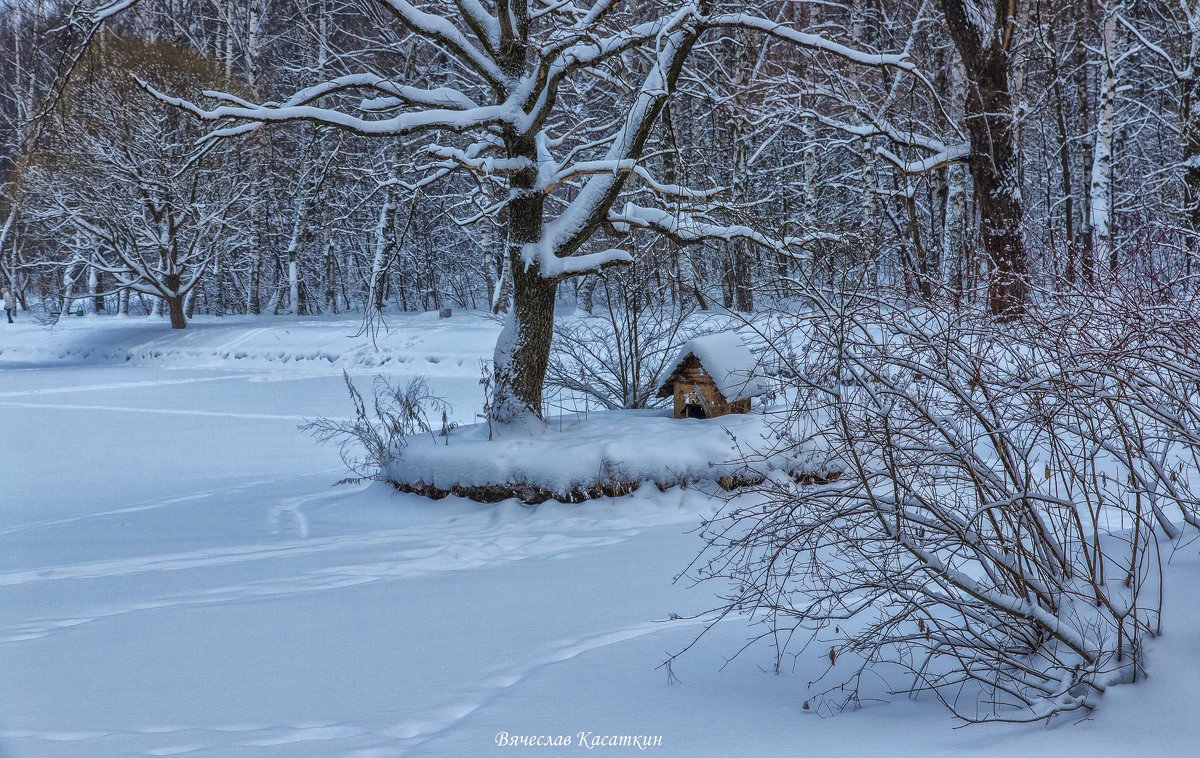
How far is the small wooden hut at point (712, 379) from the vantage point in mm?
7867

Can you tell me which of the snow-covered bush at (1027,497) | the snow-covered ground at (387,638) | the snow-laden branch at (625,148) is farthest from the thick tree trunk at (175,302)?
the snow-covered bush at (1027,497)

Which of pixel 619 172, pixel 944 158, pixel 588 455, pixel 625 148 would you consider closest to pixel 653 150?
pixel 944 158

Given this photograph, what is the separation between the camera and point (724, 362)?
791 centimetres

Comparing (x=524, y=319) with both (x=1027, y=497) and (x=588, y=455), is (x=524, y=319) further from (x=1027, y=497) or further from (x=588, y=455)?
(x=1027, y=497)

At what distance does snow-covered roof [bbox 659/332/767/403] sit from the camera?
7.85 meters

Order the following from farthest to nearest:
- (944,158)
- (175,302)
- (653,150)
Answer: (175,302) → (653,150) → (944,158)

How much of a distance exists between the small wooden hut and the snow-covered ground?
1132 millimetres

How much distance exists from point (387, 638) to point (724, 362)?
Result: 418 centimetres

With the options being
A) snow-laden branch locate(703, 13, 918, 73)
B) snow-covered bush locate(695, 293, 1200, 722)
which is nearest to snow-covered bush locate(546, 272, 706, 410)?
snow-laden branch locate(703, 13, 918, 73)

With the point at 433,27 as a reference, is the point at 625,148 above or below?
below

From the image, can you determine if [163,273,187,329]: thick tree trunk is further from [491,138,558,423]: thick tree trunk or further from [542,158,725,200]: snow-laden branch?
[542,158,725,200]: snow-laden branch

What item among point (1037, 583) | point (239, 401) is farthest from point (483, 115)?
point (239, 401)

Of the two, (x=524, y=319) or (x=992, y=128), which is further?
(x=992, y=128)

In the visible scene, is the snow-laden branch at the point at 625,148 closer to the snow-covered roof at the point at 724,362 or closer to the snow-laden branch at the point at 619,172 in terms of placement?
the snow-laden branch at the point at 619,172
